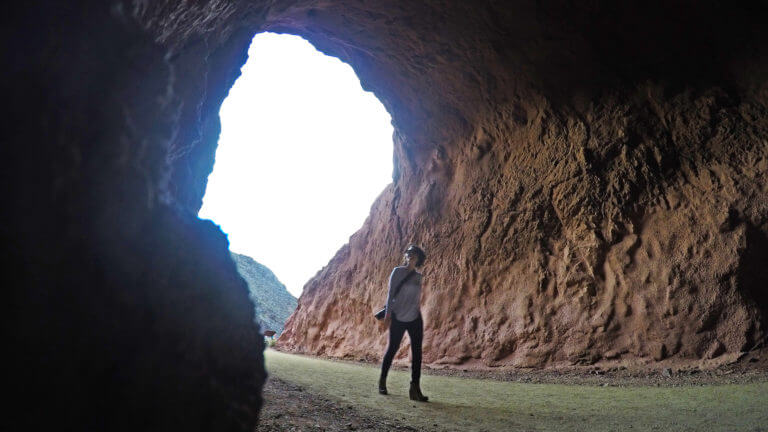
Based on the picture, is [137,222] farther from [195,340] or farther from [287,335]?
[287,335]

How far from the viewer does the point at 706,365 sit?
5.43m

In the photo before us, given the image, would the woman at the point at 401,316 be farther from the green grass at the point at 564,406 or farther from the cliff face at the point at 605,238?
the cliff face at the point at 605,238

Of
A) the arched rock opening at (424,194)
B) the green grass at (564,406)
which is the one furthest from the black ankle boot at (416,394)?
the arched rock opening at (424,194)

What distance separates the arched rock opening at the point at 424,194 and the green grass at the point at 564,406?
1855mm

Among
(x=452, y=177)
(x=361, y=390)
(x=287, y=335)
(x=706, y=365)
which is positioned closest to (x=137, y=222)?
(x=361, y=390)

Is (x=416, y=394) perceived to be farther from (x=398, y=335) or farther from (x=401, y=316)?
(x=401, y=316)

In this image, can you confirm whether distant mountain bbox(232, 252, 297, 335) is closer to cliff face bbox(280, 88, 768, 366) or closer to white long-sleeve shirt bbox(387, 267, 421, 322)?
cliff face bbox(280, 88, 768, 366)

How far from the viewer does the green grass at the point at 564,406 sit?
292 cm

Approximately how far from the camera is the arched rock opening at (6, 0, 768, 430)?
85 centimetres

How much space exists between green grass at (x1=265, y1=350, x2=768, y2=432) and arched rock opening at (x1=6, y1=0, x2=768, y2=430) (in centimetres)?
186

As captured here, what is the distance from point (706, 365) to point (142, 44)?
21.1ft

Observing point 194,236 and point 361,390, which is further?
point 361,390

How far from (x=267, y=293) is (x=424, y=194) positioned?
2103cm

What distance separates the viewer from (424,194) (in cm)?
1025
